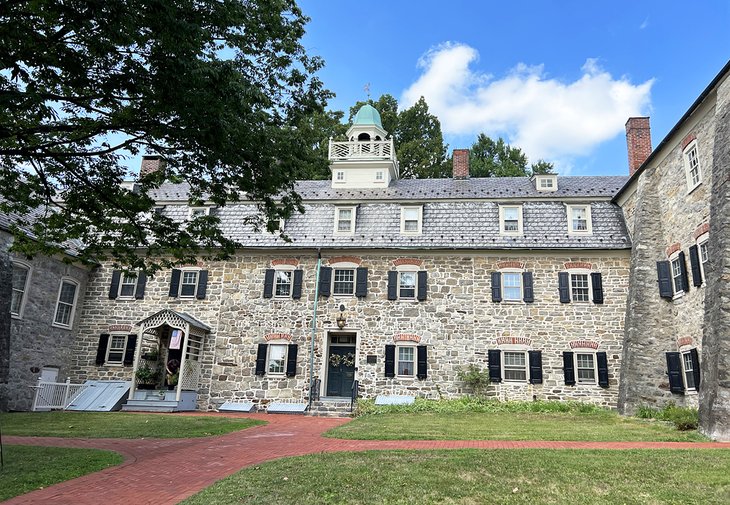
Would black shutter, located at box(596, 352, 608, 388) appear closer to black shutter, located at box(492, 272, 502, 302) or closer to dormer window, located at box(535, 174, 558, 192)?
black shutter, located at box(492, 272, 502, 302)

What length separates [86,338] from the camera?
18.6 meters

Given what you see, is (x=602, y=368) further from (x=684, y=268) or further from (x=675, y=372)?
(x=684, y=268)

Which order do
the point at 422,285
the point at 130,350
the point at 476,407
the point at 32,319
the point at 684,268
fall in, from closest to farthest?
the point at 684,268 < the point at 476,407 < the point at 32,319 < the point at 422,285 < the point at 130,350

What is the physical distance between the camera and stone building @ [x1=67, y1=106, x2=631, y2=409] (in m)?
16.8

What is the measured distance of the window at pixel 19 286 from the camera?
16047mm

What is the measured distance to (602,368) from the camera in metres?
16.2

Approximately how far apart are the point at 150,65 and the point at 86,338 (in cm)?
1473

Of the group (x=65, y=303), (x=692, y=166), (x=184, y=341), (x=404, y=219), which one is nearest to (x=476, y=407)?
(x=404, y=219)

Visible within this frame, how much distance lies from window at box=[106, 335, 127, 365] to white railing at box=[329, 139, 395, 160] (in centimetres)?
1051

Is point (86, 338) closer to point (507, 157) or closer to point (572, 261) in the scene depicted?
point (572, 261)

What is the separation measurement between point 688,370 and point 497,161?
22.4 m

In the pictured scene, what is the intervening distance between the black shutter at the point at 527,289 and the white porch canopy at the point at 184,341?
10663 mm

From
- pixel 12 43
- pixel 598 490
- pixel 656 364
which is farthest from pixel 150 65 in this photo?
pixel 656 364

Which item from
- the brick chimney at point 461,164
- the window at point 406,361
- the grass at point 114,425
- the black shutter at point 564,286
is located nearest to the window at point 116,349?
the grass at point 114,425
